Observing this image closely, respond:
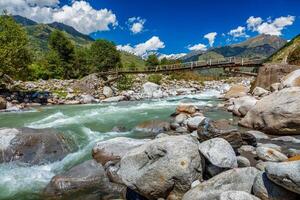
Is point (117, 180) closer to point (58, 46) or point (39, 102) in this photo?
point (39, 102)

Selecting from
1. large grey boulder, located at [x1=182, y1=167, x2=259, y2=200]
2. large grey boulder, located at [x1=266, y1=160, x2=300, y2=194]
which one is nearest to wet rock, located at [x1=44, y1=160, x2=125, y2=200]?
large grey boulder, located at [x1=182, y1=167, x2=259, y2=200]

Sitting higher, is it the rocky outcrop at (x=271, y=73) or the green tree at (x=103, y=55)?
the green tree at (x=103, y=55)

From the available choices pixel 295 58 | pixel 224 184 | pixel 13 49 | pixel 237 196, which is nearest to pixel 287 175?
pixel 237 196

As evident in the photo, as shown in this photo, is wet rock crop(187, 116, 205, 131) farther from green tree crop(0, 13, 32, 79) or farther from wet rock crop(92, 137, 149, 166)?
green tree crop(0, 13, 32, 79)

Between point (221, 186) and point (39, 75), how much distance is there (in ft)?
189

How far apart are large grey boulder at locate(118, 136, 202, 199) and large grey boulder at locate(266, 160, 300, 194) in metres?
2.23

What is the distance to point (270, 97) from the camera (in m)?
16.0

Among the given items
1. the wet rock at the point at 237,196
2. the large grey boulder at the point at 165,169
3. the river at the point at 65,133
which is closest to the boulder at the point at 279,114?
the river at the point at 65,133

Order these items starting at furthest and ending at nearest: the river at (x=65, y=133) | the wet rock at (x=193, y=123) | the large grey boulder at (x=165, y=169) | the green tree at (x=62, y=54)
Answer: the green tree at (x=62, y=54)
the wet rock at (x=193, y=123)
the river at (x=65, y=133)
the large grey boulder at (x=165, y=169)

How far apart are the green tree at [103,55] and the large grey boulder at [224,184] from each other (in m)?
63.5

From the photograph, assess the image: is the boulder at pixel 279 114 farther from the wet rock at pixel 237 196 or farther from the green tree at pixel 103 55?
the green tree at pixel 103 55

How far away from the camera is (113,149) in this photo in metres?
12.0

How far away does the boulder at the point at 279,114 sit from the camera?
14.0 m

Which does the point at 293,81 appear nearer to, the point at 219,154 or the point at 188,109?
the point at 188,109
